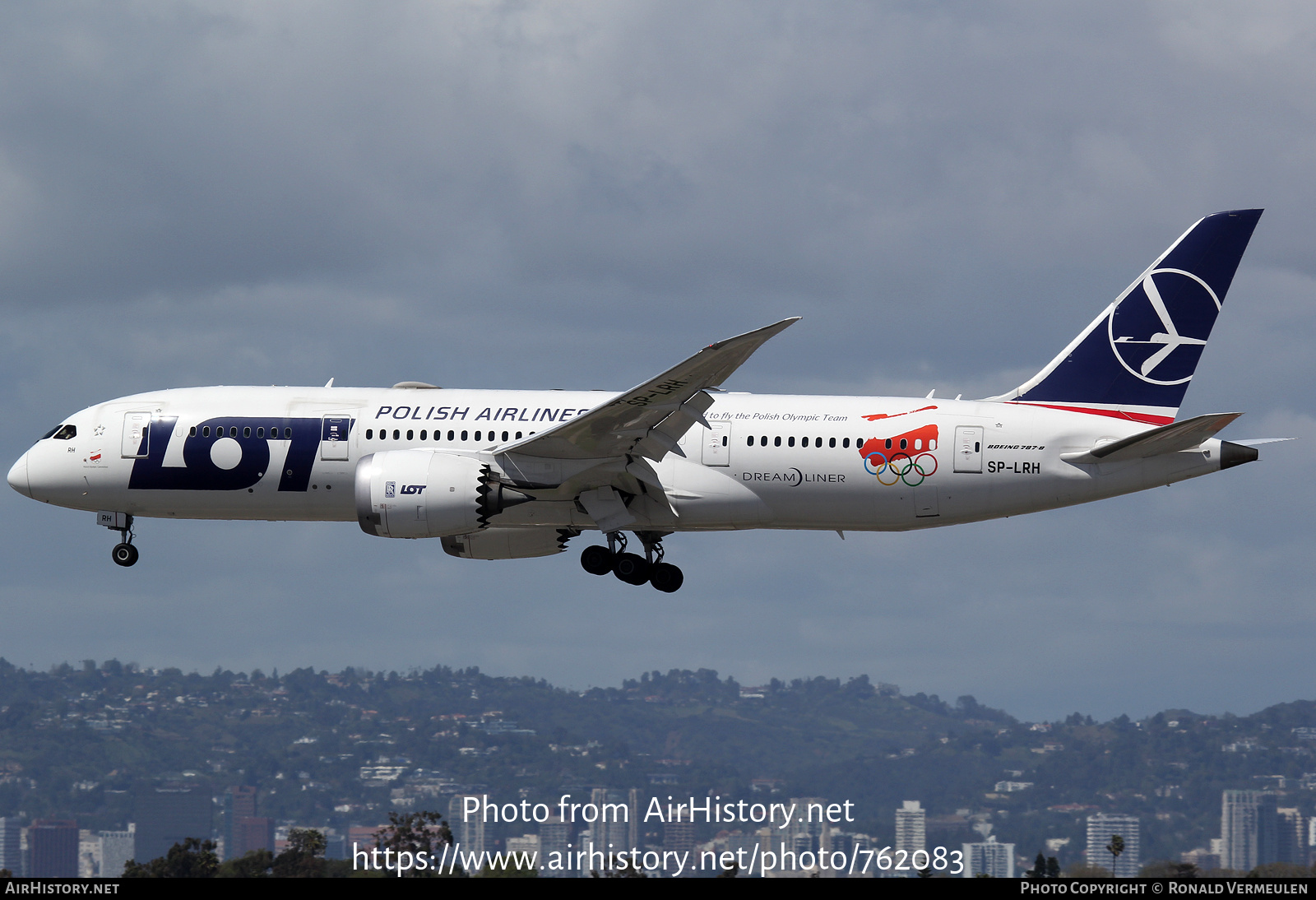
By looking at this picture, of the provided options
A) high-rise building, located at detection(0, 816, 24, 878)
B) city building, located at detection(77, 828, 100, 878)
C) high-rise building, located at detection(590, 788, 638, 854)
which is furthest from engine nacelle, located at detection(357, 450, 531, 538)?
city building, located at detection(77, 828, 100, 878)

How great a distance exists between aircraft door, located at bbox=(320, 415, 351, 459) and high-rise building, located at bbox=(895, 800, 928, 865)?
8362 centimetres

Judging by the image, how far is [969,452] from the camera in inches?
1412

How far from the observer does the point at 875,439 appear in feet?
117

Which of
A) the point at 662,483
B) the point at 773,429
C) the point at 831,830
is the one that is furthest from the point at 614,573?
the point at 831,830

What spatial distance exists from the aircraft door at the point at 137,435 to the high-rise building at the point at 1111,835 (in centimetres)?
9347

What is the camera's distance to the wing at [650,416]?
103 ft

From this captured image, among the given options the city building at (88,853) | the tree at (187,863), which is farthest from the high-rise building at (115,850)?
the tree at (187,863)

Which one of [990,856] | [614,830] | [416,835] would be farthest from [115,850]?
[416,835]

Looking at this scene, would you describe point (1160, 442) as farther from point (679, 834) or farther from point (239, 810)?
point (239, 810)

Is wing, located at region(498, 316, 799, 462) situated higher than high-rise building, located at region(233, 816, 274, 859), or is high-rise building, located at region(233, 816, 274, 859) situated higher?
wing, located at region(498, 316, 799, 462)

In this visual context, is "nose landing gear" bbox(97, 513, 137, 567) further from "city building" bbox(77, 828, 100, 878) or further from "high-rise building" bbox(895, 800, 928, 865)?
"city building" bbox(77, 828, 100, 878)

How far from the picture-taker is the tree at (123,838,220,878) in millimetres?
40656

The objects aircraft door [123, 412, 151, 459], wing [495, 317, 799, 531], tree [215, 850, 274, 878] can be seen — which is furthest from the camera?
tree [215, 850, 274, 878]
